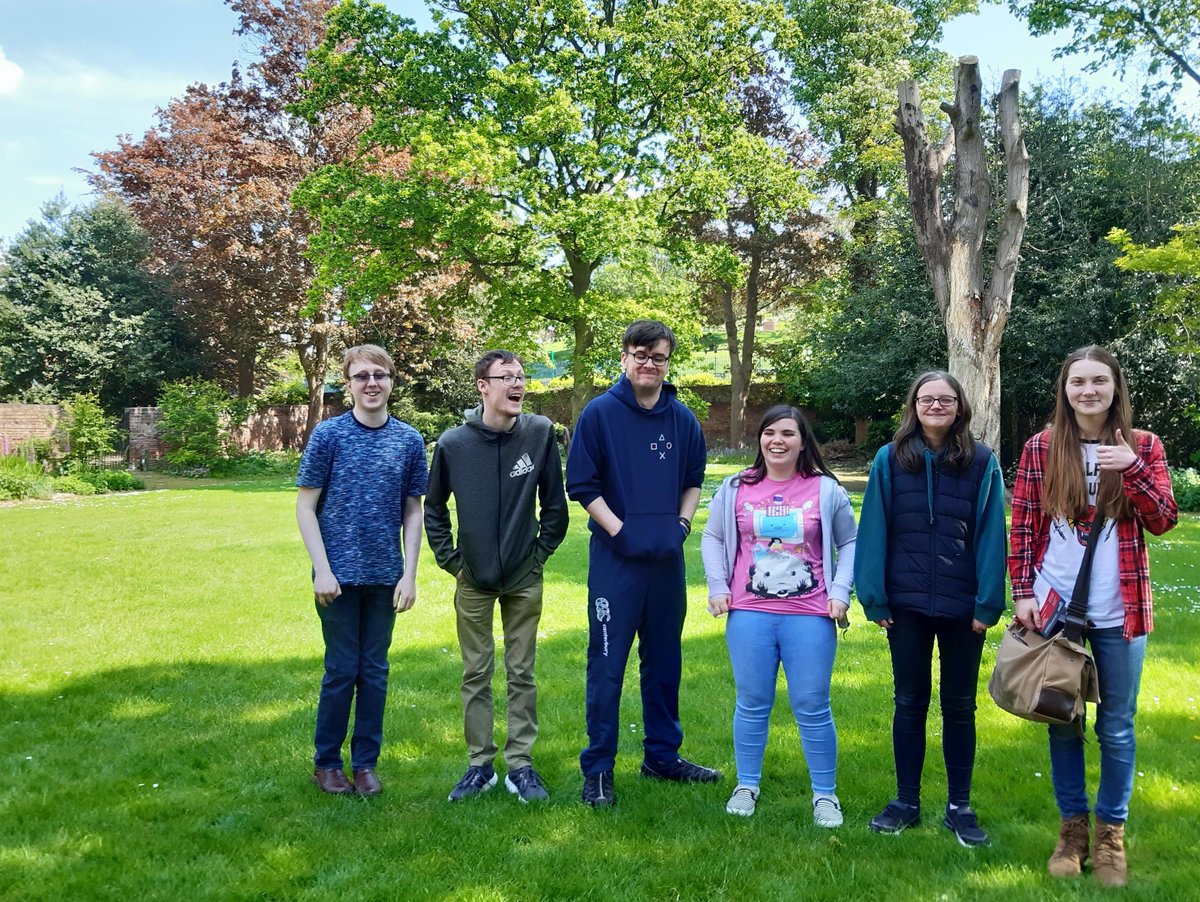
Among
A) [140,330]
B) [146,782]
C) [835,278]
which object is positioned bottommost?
[146,782]

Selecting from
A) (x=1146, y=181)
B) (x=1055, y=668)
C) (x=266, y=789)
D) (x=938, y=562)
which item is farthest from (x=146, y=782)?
(x=1146, y=181)

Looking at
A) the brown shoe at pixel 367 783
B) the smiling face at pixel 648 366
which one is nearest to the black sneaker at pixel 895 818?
the smiling face at pixel 648 366

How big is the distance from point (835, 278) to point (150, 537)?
22.3 meters

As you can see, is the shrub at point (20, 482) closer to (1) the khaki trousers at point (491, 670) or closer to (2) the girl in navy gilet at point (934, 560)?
(1) the khaki trousers at point (491, 670)

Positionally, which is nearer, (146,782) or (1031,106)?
(146,782)

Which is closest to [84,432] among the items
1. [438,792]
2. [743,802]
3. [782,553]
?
[438,792]

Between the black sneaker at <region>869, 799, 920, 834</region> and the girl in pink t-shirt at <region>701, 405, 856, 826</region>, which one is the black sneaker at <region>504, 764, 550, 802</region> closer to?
the girl in pink t-shirt at <region>701, 405, 856, 826</region>

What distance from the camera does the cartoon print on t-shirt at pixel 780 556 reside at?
12.0 feet

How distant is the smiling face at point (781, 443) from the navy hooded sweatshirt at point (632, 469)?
1.51 feet

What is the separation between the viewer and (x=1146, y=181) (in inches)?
734

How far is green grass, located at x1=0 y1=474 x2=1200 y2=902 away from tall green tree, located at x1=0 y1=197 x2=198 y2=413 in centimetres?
2369

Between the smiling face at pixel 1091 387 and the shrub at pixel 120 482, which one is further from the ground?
the smiling face at pixel 1091 387

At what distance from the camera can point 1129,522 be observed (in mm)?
3166

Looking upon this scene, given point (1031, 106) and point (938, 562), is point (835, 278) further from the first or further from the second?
point (938, 562)
